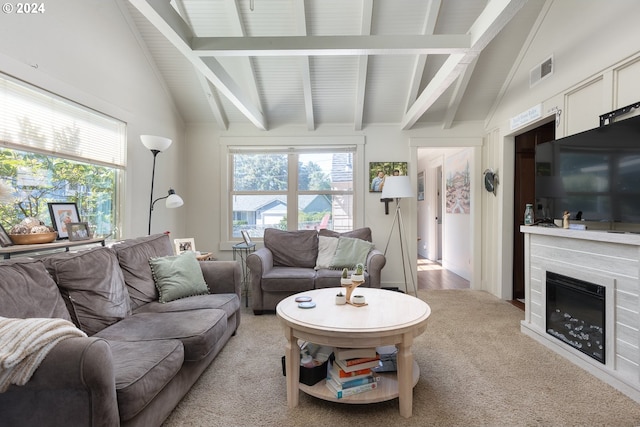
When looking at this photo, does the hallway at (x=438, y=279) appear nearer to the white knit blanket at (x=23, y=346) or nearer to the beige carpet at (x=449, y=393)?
the beige carpet at (x=449, y=393)

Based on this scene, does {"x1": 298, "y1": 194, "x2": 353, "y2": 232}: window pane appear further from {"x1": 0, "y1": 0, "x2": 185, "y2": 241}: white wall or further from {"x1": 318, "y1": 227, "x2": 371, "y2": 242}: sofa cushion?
{"x1": 0, "y1": 0, "x2": 185, "y2": 241}: white wall

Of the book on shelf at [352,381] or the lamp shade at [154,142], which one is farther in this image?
the lamp shade at [154,142]

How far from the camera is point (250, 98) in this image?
3980 millimetres

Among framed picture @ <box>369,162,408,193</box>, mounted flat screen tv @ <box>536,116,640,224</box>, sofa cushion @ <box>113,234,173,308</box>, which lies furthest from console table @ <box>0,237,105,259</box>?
mounted flat screen tv @ <box>536,116,640,224</box>

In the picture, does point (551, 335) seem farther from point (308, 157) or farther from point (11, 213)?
point (11, 213)

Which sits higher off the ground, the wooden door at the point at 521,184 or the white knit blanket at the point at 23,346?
the wooden door at the point at 521,184

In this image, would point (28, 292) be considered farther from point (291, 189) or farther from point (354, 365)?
point (291, 189)

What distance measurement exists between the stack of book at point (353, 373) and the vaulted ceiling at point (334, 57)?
2.24m

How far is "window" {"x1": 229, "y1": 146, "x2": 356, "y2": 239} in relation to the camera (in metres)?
4.50

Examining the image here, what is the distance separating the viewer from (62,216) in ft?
7.93

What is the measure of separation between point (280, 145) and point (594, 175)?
3.46 m

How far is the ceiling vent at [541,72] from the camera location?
3.03m

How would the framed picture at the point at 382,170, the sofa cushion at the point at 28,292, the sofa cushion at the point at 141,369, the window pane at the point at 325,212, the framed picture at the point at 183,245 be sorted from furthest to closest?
the window pane at the point at 325,212 → the framed picture at the point at 382,170 → the framed picture at the point at 183,245 → the sofa cushion at the point at 28,292 → the sofa cushion at the point at 141,369

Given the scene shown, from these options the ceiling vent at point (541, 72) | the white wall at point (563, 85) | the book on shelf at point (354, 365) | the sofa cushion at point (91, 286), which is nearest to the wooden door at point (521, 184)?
the white wall at point (563, 85)
